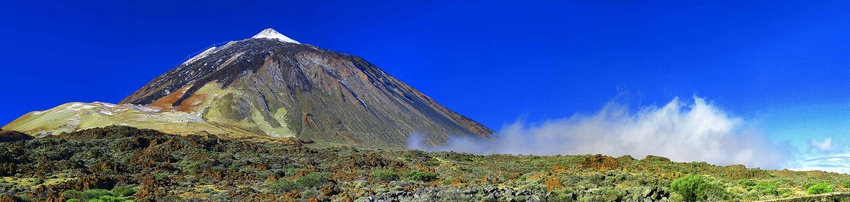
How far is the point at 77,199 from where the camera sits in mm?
19781

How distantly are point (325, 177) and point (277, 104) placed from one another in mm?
61374

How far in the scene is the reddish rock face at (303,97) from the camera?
254ft

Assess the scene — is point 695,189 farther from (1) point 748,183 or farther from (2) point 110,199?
(2) point 110,199

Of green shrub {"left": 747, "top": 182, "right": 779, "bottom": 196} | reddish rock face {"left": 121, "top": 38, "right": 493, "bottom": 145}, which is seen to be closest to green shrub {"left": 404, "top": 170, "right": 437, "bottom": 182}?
green shrub {"left": 747, "top": 182, "right": 779, "bottom": 196}

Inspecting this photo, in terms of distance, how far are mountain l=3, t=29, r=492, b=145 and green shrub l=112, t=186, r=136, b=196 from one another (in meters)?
39.4

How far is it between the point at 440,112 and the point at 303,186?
272 feet

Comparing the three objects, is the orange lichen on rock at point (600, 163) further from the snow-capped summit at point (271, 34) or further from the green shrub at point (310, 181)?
the snow-capped summit at point (271, 34)

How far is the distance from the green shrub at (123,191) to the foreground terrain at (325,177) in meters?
0.06

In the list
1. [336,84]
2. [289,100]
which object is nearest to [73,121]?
[289,100]

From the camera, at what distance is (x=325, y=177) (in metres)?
25.3

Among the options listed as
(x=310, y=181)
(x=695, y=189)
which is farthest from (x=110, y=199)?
(x=695, y=189)

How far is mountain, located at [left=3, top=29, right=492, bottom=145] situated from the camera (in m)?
69.8

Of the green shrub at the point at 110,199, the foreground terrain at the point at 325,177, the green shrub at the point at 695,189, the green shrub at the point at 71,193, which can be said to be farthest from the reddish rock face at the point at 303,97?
the green shrub at the point at 695,189

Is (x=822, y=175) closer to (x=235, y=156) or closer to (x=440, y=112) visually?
(x=235, y=156)
